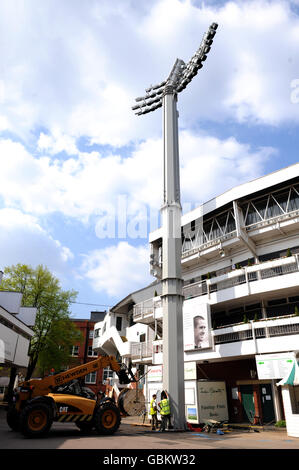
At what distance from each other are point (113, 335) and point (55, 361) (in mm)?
7169

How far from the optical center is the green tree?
122ft

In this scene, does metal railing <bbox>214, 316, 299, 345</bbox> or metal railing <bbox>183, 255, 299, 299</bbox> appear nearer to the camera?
metal railing <bbox>214, 316, 299, 345</bbox>

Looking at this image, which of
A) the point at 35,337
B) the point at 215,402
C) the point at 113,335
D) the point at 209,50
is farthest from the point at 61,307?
the point at 209,50

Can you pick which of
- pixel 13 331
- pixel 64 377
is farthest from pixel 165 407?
pixel 13 331

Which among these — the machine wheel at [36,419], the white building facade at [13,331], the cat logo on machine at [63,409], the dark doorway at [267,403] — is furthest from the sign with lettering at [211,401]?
the white building facade at [13,331]

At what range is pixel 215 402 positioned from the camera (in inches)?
833

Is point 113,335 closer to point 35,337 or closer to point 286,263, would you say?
point 35,337

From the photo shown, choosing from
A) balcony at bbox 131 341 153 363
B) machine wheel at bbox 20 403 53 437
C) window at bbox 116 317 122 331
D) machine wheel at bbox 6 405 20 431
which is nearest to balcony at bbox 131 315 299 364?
balcony at bbox 131 341 153 363

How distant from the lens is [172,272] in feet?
65.4

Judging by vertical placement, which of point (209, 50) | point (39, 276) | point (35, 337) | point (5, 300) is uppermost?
point (209, 50)

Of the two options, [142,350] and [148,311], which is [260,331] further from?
[142,350]

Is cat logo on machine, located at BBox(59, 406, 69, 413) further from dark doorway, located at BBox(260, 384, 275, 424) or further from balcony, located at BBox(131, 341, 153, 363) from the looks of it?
balcony, located at BBox(131, 341, 153, 363)

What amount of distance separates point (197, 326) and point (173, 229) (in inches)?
312

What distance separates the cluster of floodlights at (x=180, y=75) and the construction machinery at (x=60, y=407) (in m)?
20.9
